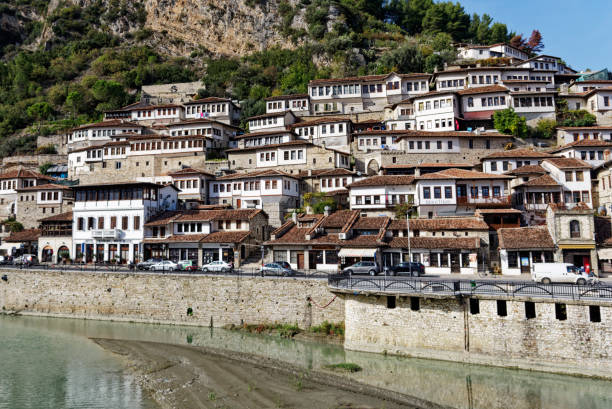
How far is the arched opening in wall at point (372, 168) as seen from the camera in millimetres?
54694

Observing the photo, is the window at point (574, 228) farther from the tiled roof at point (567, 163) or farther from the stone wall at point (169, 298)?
the stone wall at point (169, 298)

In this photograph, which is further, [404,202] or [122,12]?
[122,12]

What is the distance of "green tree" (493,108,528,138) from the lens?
5525cm

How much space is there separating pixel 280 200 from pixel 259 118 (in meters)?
22.9

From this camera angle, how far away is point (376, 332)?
25.1 m

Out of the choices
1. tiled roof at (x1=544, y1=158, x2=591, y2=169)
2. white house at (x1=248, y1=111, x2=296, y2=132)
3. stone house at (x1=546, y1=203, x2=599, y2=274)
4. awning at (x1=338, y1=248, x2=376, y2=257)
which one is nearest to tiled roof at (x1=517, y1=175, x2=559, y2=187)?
tiled roof at (x1=544, y1=158, x2=591, y2=169)

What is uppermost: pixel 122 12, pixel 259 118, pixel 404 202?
pixel 122 12

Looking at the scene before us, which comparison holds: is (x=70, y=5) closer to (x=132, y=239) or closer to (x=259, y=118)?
(x=259, y=118)

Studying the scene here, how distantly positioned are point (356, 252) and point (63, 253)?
3294 cm

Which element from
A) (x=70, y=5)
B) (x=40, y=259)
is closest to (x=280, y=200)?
(x=40, y=259)

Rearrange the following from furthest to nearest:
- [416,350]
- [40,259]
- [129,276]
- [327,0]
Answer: [327,0] < [40,259] < [129,276] < [416,350]

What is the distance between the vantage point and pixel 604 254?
34.5 metres

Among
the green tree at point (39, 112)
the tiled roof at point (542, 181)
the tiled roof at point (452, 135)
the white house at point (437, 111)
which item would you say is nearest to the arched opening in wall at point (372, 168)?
the tiled roof at point (452, 135)

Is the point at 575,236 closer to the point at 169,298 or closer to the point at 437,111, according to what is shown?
the point at 437,111
